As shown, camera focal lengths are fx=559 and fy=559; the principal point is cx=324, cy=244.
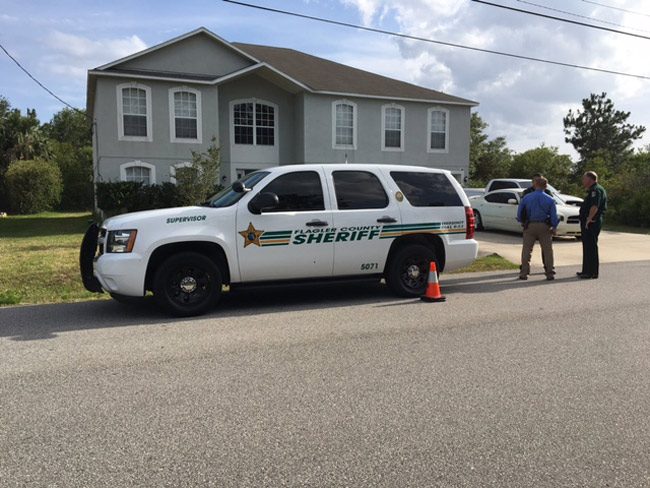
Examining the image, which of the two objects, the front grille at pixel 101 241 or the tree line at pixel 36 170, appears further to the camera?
the tree line at pixel 36 170

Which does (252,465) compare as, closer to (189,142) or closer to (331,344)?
(331,344)

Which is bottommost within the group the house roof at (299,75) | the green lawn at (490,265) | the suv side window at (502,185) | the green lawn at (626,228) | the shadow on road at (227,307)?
the shadow on road at (227,307)

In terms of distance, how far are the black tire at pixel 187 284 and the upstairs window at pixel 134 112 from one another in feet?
52.6

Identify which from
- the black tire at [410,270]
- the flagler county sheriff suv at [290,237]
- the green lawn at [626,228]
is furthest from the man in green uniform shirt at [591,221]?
the green lawn at [626,228]

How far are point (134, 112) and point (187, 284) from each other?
1628cm

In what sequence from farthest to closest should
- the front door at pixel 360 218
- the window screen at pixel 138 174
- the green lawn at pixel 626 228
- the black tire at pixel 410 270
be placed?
the window screen at pixel 138 174 → the green lawn at pixel 626 228 → the black tire at pixel 410 270 → the front door at pixel 360 218

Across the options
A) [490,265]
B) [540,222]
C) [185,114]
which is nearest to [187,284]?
[540,222]

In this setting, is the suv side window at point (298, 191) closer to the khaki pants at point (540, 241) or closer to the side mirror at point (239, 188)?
the side mirror at point (239, 188)

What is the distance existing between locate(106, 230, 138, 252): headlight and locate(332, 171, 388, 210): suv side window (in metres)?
2.78

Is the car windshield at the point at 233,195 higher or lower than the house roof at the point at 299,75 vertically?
lower

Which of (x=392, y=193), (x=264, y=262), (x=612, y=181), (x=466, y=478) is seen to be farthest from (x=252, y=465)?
(x=612, y=181)

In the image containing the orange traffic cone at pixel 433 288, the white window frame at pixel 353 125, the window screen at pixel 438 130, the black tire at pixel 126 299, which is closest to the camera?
the black tire at pixel 126 299

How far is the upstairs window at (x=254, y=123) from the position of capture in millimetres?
24062

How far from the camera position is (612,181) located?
27469 millimetres
